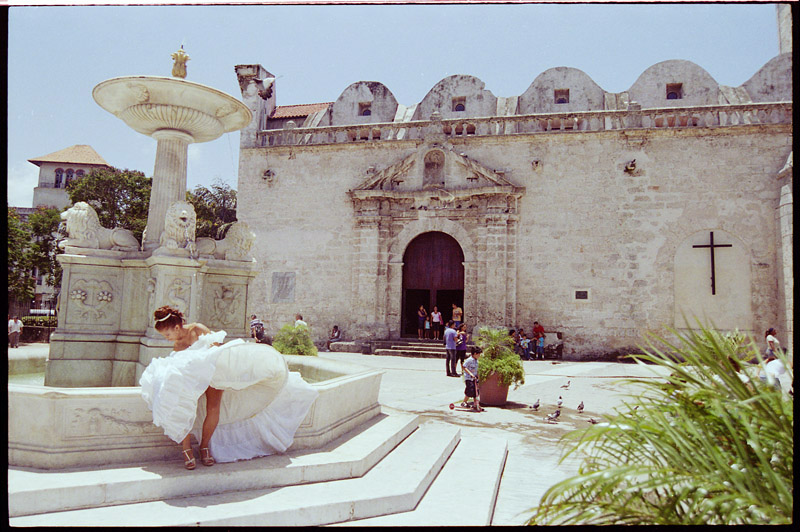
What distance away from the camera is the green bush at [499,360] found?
831cm

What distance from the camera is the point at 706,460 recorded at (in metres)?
2.32

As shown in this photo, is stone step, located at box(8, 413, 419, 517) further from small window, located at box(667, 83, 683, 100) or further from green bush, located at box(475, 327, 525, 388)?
small window, located at box(667, 83, 683, 100)

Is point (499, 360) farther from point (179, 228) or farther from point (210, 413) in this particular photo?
point (210, 413)

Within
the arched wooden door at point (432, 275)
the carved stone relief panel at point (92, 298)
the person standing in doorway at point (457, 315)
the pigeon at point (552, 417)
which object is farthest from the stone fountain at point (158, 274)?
the arched wooden door at point (432, 275)

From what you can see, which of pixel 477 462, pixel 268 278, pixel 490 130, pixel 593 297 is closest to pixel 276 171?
pixel 268 278

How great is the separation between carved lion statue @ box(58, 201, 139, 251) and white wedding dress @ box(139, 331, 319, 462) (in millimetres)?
3003

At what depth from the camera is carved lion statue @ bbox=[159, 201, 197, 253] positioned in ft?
18.7

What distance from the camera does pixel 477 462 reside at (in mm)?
4965

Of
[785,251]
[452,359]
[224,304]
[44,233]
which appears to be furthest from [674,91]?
[44,233]

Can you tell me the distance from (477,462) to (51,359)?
453 centimetres

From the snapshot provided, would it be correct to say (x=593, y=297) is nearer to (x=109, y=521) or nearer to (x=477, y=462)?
(x=477, y=462)

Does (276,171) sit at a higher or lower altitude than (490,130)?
lower

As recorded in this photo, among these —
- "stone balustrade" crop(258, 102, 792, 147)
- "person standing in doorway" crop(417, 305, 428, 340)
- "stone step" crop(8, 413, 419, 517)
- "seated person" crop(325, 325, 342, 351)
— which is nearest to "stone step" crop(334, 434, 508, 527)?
"stone step" crop(8, 413, 419, 517)

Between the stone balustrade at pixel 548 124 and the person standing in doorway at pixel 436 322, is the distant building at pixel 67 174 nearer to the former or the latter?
the stone balustrade at pixel 548 124
